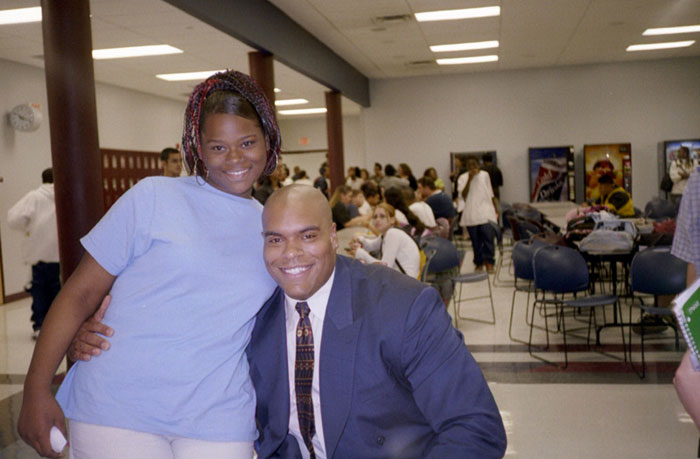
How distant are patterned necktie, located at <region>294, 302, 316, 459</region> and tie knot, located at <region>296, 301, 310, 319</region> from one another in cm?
3

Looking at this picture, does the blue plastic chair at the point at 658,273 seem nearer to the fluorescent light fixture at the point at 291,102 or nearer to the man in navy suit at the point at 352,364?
the man in navy suit at the point at 352,364

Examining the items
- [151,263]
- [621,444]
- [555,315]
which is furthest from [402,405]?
[555,315]

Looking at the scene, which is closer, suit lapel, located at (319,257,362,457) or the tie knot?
suit lapel, located at (319,257,362,457)

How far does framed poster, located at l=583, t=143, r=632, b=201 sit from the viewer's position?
50.3ft

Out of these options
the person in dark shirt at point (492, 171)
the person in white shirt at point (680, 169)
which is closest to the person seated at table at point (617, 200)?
the person in white shirt at point (680, 169)

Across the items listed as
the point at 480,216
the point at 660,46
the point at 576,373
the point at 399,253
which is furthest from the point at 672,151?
the point at 399,253

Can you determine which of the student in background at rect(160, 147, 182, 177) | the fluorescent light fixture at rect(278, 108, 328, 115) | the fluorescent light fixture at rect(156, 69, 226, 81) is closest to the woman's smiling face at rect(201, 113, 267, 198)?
the student in background at rect(160, 147, 182, 177)

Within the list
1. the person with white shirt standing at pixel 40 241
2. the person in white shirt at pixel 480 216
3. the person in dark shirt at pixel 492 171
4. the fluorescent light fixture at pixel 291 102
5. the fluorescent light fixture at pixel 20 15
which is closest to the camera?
the person with white shirt standing at pixel 40 241

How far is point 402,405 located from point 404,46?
1118cm

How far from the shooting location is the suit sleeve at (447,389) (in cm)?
148

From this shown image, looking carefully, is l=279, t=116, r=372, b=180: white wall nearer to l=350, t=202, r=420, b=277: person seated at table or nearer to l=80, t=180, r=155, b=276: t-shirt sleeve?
l=350, t=202, r=420, b=277: person seated at table

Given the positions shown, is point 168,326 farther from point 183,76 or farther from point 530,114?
point 530,114

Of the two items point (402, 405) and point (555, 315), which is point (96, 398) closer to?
point (402, 405)

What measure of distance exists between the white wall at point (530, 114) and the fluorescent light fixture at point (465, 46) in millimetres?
3402
